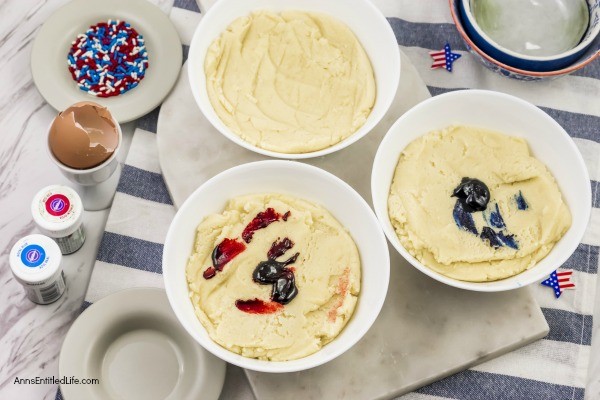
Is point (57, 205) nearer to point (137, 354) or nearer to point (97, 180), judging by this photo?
point (97, 180)

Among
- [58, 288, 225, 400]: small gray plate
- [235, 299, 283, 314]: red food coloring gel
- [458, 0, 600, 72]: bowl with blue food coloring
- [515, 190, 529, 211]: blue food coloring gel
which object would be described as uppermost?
[458, 0, 600, 72]: bowl with blue food coloring

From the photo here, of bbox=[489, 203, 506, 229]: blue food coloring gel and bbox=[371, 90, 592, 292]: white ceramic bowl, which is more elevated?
bbox=[371, 90, 592, 292]: white ceramic bowl

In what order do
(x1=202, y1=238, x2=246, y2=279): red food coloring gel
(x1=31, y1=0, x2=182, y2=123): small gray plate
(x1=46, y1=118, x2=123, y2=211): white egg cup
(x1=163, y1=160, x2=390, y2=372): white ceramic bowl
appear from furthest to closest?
(x1=31, y1=0, x2=182, y2=123): small gray plate → (x1=46, y1=118, x2=123, y2=211): white egg cup → (x1=202, y1=238, x2=246, y2=279): red food coloring gel → (x1=163, y1=160, x2=390, y2=372): white ceramic bowl

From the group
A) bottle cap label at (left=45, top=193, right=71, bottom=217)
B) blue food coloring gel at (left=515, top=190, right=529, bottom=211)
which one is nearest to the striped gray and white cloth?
bottle cap label at (left=45, top=193, right=71, bottom=217)

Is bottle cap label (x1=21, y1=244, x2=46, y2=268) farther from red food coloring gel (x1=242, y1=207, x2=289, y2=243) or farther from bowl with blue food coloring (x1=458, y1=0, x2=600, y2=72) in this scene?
bowl with blue food coloring (x1=458, y1=0, x2=600, y2=72)

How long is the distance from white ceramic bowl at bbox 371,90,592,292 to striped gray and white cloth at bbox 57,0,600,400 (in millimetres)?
252

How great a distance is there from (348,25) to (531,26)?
0.55 metres

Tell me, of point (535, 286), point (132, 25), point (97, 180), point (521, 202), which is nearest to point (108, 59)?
point (132, 25)

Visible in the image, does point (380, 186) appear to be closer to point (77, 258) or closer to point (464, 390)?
point (464, 390)

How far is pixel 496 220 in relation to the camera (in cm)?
214

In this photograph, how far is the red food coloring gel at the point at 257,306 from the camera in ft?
6.58

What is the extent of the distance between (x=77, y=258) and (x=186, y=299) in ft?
1.45

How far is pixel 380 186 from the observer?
2127 millimetres

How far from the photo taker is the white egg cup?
7.03 feet
